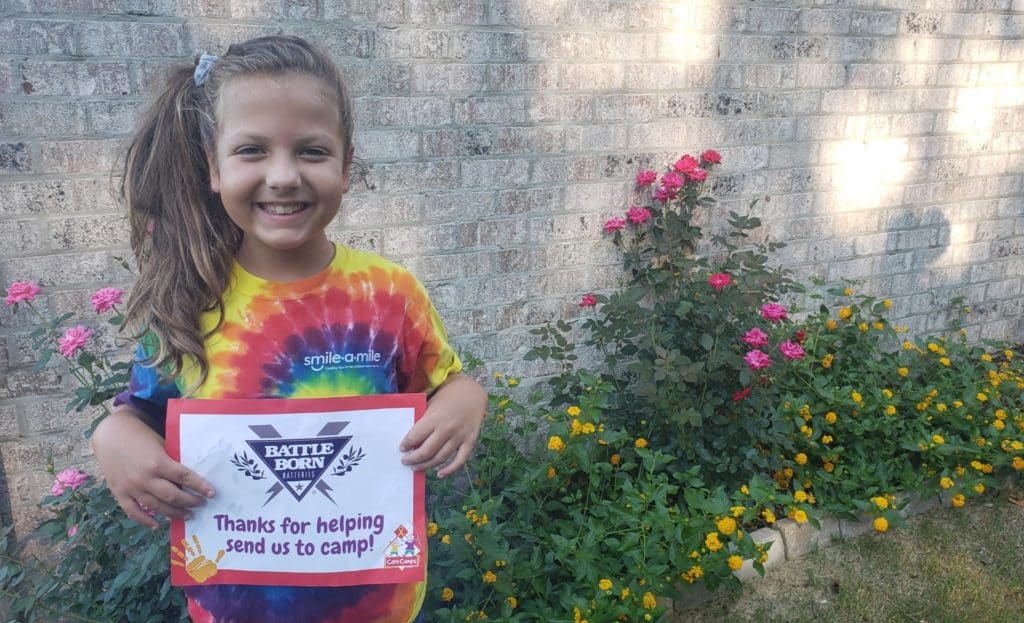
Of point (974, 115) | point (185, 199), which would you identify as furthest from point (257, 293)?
point (974, 115)

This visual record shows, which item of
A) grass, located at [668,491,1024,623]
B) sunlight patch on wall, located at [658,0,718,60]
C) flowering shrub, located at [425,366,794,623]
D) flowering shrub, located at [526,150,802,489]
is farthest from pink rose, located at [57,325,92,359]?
sunlight patch on wall, located at [658,0,718,60]

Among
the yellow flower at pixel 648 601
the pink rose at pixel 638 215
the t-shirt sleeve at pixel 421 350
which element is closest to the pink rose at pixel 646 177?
the pink rose at pixel 638 215

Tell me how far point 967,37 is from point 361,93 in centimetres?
361

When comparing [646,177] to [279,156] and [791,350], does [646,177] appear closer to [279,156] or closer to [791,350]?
[791,350]

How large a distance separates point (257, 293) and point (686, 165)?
2.53 meters

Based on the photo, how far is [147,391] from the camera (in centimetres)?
137

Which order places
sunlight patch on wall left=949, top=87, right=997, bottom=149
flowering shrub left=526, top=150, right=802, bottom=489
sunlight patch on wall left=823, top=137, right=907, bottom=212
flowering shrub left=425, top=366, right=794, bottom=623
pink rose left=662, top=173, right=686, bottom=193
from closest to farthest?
1. flowering shrub left=425, top=366, right=794, bottom=623
2. flowering shrub left=526, top=150, right=802, bottom=489
3. pink rose left=662, top=173, right=686, bottom=193
4. sunlight patch on wall left=823, top=137, right=907, bottom=212
5. sunlight patch on wall left=949, top=87, right=997, bottom=149

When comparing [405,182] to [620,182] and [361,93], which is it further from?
[620,182]

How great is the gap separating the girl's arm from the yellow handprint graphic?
1.24 feet

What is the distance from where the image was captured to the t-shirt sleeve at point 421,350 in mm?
1496

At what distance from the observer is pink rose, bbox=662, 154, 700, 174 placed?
3490 mm

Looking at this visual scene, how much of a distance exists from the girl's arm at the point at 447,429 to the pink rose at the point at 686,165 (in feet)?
7.56

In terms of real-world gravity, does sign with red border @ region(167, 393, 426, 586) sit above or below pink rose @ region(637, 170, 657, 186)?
below

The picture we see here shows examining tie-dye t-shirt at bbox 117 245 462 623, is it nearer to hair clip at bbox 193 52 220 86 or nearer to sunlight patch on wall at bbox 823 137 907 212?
hair clip at bbox 193 52 220 86
